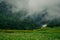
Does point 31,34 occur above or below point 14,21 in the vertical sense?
below

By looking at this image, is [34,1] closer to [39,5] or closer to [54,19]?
[39,5]

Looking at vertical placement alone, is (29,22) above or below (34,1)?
below

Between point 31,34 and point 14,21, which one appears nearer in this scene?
point 31,34

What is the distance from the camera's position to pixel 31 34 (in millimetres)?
3131

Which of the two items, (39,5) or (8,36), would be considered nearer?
(8,36)

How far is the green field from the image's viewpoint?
3074 mm

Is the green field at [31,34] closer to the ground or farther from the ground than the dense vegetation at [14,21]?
closer to the ground

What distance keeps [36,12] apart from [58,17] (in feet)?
1.57

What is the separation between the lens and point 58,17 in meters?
3.23

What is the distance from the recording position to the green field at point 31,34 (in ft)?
10.1

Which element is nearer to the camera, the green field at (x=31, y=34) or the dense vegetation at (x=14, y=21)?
→ the green field at (x=31, y=34)

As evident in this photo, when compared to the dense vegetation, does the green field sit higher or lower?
lower

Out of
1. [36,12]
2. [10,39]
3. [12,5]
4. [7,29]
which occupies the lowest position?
[10,39]

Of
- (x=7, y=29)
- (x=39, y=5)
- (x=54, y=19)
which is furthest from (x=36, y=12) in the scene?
(x=7, y=29)
